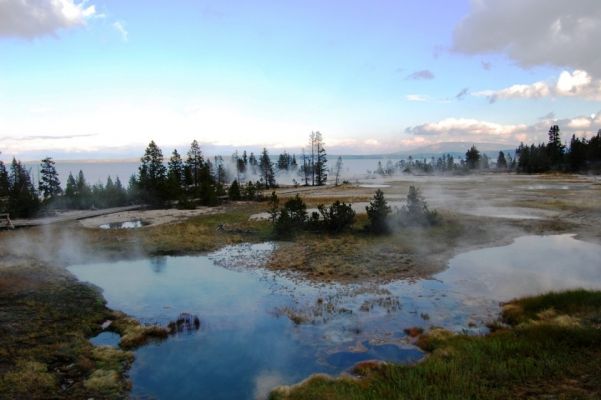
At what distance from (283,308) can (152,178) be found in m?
59.0

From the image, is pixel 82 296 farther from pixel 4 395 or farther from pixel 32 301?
pixel 4 395

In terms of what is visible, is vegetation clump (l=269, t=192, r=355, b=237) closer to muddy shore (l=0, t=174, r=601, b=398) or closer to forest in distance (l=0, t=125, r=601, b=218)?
muddy shore (l=0, t=174, r=601, b=398)

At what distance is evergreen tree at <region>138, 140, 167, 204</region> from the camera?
68250mm

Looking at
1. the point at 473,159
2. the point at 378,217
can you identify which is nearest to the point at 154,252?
the point at 378,217

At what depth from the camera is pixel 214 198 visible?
68.5m

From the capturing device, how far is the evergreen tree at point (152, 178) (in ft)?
224

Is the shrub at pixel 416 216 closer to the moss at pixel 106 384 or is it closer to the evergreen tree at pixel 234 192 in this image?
the moss at pixel 106 384

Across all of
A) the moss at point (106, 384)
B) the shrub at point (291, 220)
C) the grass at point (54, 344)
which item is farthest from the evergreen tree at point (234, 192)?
the moss at point (106, 384)

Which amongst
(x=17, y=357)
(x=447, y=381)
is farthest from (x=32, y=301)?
(x=447, y=381)

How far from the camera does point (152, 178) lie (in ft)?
241

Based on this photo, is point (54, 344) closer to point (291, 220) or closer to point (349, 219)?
point (291, 220)

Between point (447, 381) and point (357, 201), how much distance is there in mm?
53767

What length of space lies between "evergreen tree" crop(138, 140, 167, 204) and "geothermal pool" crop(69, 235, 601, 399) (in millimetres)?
37983

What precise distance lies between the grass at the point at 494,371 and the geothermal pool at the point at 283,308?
1391 mm
